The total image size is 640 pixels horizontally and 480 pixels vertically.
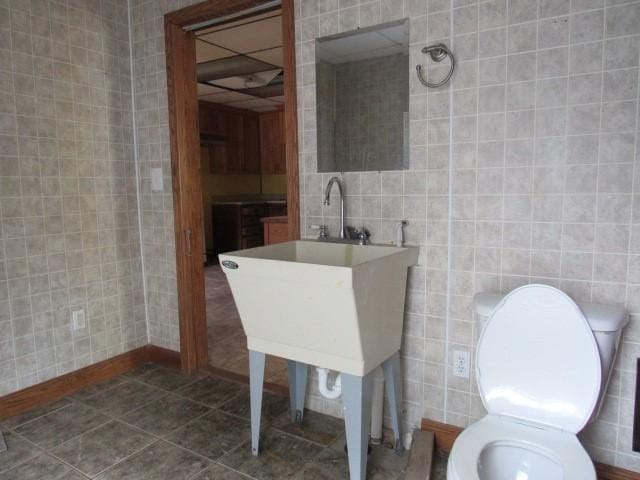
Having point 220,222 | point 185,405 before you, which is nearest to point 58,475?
point 185,405

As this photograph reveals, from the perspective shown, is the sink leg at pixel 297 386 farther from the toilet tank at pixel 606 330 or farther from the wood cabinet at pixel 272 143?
the wood cabinet at pixel 272 143

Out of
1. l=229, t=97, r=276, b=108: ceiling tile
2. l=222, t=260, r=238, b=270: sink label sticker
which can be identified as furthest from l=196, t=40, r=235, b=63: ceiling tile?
l=222, t=260, r=238, b=270: sink label sticker

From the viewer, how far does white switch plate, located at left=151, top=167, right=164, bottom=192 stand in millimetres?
2768

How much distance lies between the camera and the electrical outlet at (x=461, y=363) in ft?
6.15

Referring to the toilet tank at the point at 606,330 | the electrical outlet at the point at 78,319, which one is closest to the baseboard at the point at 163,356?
the electrical outlet at the point at 78,319

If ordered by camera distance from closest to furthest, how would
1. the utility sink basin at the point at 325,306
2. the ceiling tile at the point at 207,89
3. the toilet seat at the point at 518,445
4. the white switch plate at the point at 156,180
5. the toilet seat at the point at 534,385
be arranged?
the toilet seat at the point at 518,445
the toilet seat at the point at 534,385
the utility sink basin at the point at 325,306
the white switch plate at the point at 156,180
the ceiling tile at the point at 207,89

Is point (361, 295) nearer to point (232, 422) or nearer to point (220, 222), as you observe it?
point (232, 422)

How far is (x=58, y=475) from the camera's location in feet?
5.96

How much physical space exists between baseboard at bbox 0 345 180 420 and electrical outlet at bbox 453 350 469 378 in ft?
5.69

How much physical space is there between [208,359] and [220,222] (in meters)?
3.57

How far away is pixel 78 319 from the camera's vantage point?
2580 mm

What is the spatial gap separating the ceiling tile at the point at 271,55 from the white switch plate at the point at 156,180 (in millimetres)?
1401

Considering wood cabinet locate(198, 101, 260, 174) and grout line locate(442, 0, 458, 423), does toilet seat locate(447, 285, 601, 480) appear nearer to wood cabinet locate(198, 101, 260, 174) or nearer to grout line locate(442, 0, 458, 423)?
grout line locate(442, 0, 458, 423)

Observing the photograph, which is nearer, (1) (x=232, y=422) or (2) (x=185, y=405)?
(1) (x=232, y=422)
